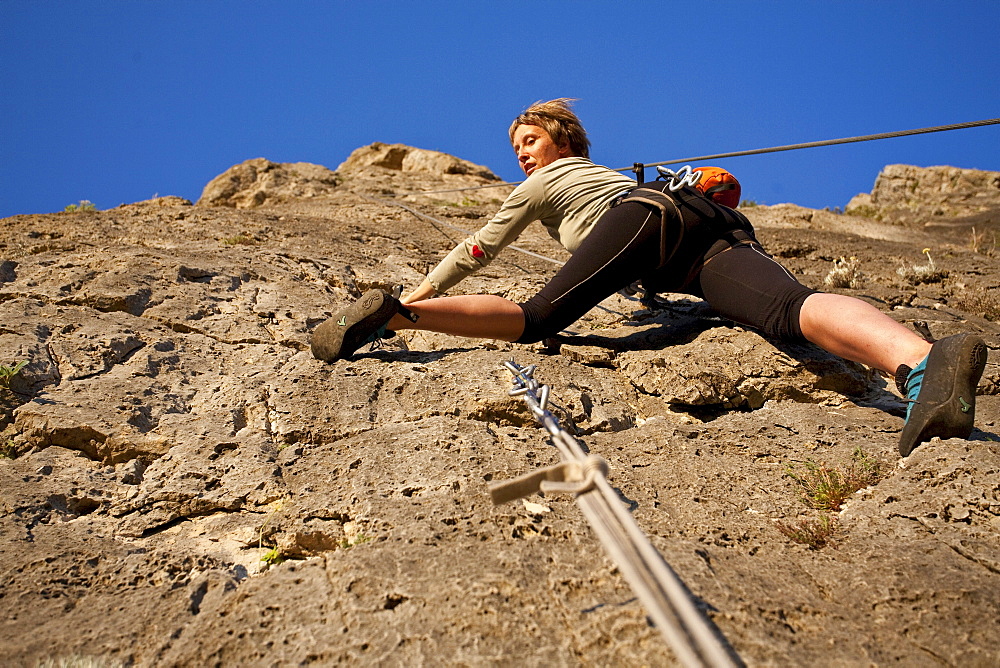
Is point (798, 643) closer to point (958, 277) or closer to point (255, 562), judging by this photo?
point (255, 562)

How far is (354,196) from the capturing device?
7.16m

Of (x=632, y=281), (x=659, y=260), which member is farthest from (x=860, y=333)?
(x=632, y=281)

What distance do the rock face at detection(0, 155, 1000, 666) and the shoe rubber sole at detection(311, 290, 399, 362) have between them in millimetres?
88

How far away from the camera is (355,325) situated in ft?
9.97

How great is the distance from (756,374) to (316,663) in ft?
7.61

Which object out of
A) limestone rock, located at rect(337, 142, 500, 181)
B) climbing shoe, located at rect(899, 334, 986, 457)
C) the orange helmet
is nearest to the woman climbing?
climbing shoe, located at rect(899, 334, 986, 457)

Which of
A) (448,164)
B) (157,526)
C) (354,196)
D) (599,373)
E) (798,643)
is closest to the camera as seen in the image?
(798,643)

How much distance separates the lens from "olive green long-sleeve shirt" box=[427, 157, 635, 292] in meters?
3.47

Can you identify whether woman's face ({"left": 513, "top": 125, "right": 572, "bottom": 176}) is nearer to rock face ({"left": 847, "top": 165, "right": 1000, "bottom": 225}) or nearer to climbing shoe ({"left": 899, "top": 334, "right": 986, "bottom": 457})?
climbing shoe ({"left": 899, "top": 334, "right": 986, "bottom": 457})

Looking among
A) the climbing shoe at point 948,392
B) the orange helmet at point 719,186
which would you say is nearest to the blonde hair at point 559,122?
the orange helmet at point 719,186

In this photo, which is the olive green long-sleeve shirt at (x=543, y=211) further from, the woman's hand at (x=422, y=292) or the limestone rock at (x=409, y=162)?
the limestone rock at (x=409, y=162)

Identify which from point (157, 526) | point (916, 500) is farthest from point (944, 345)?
point (157, 526)

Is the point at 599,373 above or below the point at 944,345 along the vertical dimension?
above

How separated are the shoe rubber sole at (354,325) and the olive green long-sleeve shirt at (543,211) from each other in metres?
0.44
